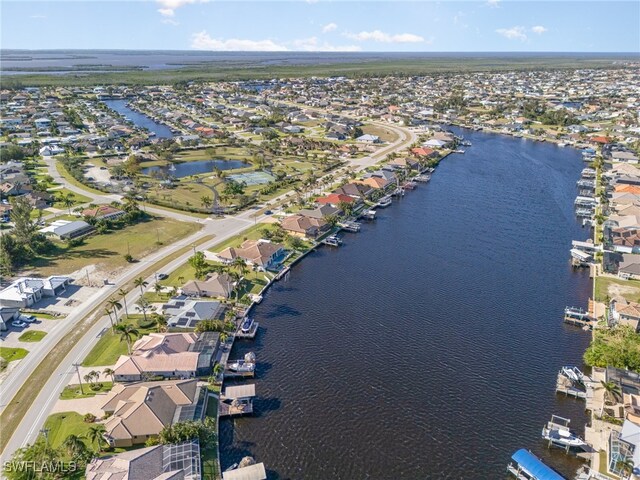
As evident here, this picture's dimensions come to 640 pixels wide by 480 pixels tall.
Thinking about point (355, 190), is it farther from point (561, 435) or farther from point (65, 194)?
point (561, 435)

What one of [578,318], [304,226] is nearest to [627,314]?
[578,318]

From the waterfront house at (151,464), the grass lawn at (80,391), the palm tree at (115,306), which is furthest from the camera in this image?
the palm tree at (115,306)

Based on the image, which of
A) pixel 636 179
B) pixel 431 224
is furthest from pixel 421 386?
pixel 636 179

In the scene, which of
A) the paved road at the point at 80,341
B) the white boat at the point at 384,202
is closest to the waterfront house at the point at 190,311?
the paved road at the point at 80,341

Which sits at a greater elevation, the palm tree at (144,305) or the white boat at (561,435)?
the palm tree at (144,305)

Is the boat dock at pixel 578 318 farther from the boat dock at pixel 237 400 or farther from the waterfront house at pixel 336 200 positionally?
the waterfront house at pixel 336 200

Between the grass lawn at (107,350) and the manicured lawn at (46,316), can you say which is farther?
the manicured lawn at (46,316)
